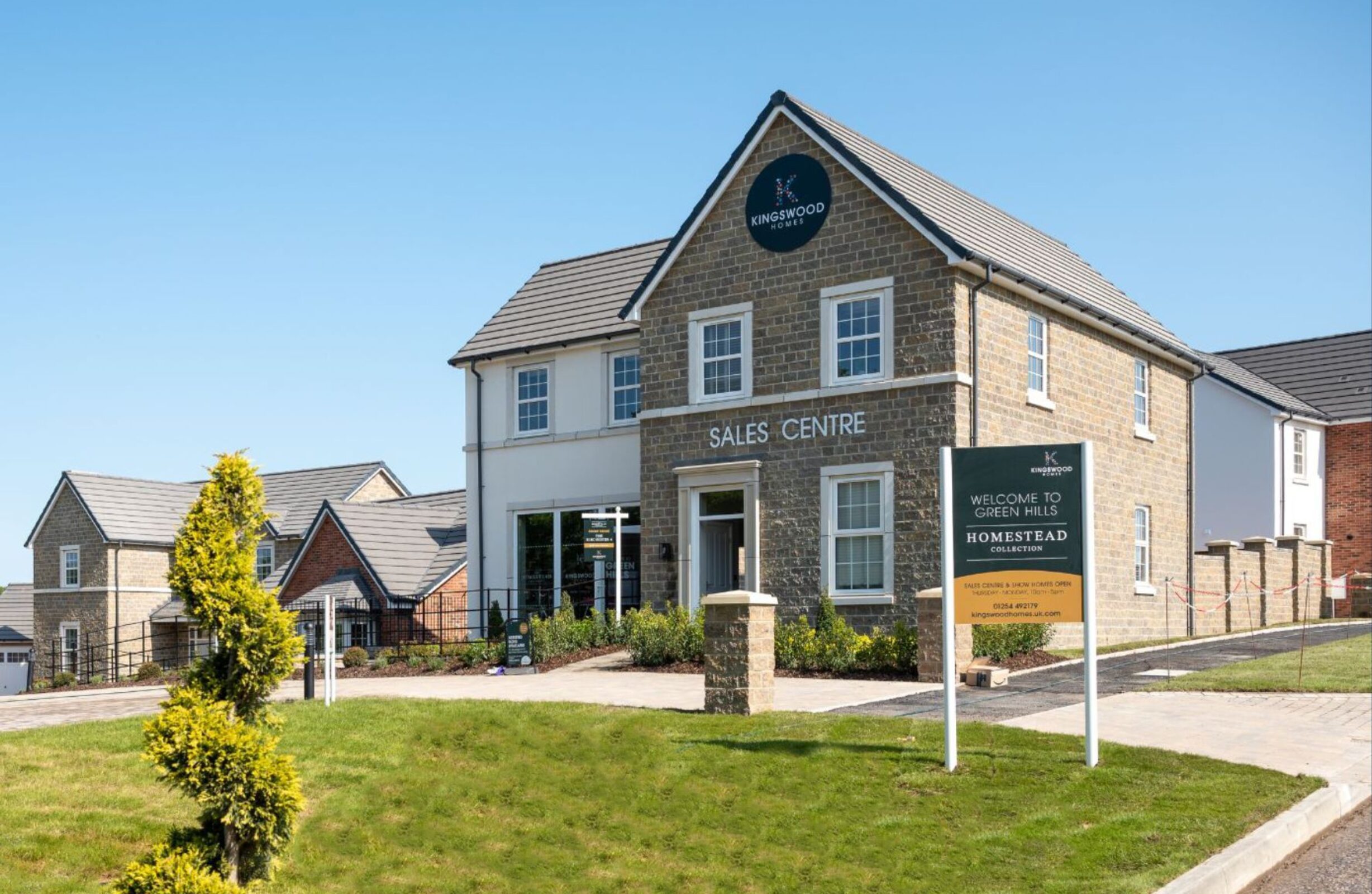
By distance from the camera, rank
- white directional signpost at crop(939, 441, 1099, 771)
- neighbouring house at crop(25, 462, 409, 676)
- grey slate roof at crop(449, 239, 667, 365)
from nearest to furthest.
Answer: white directional signpost at crop(939, 441, 1099, 771), grey slate roof at crop(449, 239, 667, 365), neighbouring house at crop(25, 462, 409, 676)

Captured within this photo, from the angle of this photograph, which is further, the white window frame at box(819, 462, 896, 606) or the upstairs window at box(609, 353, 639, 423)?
the upstairs window at box(609, 353, 639, 423)

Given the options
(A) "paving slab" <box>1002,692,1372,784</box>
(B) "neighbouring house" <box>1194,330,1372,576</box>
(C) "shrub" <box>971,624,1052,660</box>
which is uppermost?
(B) "neighbouring house" <box>1194,330,1372,576</box>

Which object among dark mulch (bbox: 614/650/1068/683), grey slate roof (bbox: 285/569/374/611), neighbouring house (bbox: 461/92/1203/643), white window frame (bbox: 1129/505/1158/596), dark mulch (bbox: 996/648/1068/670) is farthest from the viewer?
grey slate roof (bbox: 285/569/374/611)

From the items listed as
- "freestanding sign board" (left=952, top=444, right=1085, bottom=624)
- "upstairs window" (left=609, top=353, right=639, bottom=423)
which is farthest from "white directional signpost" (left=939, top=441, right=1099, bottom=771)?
"upstairs window" (left=609, top=353, right=639, bottom=423)

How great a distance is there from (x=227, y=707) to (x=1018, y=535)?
23.7 ft

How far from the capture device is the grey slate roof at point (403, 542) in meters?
37.5

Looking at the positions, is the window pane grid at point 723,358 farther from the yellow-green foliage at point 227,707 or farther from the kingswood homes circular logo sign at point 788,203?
the yellow-green foliage at point 227,707

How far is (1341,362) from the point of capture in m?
45.4

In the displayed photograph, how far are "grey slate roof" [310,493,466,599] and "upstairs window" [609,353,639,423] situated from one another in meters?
9.51

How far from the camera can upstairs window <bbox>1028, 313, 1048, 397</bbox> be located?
2536 centimetres

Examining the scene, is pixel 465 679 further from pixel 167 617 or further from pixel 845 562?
pixel 167 617

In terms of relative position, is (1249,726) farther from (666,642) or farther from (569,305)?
(569,305)

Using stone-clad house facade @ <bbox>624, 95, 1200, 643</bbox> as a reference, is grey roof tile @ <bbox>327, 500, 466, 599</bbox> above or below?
below

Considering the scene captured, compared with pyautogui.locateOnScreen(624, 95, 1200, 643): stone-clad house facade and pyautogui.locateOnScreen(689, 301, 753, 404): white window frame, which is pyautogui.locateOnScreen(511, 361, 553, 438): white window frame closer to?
pyautogui.locateOnScreen(624, 95, 1200, 643): stone-clad house facade
